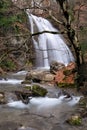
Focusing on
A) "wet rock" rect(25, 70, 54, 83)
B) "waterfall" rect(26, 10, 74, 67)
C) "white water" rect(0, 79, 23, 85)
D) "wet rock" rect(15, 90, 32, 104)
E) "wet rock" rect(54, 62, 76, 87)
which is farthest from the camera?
"waterfall" rect(26, 10, 74, 67)

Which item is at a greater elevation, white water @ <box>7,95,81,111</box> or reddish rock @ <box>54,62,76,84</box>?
reddish rock @ <box>54,62,76,84</box>

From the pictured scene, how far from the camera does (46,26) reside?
2409cm

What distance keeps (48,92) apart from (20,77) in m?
3.93

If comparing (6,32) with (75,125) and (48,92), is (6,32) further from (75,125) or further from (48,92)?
(75,125)

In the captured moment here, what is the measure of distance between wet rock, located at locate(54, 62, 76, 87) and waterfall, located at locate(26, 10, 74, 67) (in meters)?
5.75

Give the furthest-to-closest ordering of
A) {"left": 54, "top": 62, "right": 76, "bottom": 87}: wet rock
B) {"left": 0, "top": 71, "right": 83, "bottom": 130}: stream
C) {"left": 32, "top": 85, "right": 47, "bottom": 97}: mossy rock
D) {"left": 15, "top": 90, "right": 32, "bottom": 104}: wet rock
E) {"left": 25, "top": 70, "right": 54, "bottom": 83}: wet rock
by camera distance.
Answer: {"left": 25, "top": 70, "right": 54, "bottom": 83}: wet rock < {"left": 54, "top": 62, "right": 76, "bottom": 87}: wet rock < {"left": 32, "top": 85, "right": 47, "bottom": 97}: mossy rock < {"left": 15, "top": 90, "right": 32, "bottom": 104}: wet rock < {"left": 0, "top": 71, "right": 83, "bottom": 130}: stream

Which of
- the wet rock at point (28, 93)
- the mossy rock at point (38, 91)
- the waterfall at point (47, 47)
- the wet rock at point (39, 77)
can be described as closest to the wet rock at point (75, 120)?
the wet rock at point (28, 93)

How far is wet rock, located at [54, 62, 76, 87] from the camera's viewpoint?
13828 mm

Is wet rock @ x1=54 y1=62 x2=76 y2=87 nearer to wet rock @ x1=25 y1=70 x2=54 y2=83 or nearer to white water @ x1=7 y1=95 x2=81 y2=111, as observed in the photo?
wet rock @ x1=25 y1=70 x2=54 y2=83

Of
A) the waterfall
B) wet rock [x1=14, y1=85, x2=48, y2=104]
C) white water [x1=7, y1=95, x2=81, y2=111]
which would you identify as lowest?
white water [x1=7, y1=95, x2=81, y2=111]

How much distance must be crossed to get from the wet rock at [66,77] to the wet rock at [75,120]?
4.80 meters

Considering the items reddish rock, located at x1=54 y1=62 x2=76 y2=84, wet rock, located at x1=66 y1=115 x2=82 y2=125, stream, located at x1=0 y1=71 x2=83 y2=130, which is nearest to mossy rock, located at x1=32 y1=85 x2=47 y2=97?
stream, located at x1=0 y1=71 x2=83 y2=130

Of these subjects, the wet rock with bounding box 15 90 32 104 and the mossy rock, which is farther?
the mossy rock

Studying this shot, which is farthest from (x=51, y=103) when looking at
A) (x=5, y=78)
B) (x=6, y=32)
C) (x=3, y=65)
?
(x=6, y=32)
